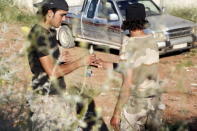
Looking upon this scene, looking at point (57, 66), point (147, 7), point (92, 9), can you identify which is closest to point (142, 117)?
point (57, 66)

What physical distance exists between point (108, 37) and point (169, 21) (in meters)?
1.68

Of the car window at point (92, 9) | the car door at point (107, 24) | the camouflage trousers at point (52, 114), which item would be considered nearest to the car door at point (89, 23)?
the car window at point (92, 9)

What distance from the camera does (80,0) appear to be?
21.6m

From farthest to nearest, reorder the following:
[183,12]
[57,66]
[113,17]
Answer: [183,12]
[113,17]
[57,66]

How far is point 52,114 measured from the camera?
3.24m

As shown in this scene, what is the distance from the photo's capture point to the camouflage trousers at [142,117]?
4734 millimetres

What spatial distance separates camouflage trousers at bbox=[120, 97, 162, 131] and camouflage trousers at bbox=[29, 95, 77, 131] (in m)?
1.39

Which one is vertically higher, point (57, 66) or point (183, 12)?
point (57, 66)

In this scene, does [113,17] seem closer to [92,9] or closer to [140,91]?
[92,9]

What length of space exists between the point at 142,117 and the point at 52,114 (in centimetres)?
180

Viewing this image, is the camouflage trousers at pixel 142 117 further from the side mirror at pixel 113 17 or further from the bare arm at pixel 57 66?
the side mirror at pixel 113 17

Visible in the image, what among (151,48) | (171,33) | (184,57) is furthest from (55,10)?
(184,57)

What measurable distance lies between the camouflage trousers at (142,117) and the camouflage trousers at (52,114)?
1.39 m

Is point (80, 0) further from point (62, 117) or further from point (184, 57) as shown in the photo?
point (62, 117)
